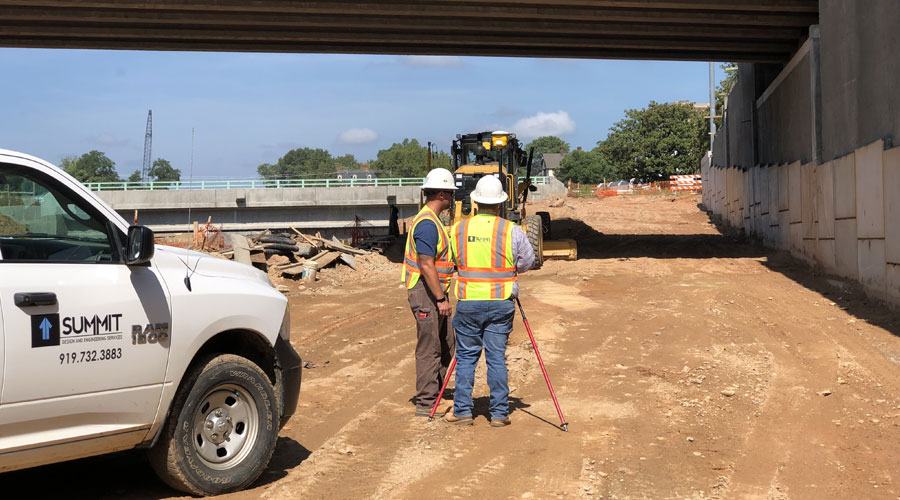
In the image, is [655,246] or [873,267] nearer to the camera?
[873,267]

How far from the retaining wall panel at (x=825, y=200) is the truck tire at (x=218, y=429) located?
14.3m

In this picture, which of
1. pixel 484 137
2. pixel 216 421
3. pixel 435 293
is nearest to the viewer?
pixel 216 421

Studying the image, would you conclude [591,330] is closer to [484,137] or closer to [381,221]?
[484,137]

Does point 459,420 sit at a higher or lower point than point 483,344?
lower

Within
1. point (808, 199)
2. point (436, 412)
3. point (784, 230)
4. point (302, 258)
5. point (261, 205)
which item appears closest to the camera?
point (436, 412)

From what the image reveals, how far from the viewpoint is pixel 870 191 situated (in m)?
14.0

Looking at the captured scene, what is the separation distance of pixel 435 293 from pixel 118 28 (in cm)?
1902

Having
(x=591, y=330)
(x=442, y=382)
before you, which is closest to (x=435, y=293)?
(x=442, y=382)

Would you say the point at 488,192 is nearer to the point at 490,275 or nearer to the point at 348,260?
the point at 490,275

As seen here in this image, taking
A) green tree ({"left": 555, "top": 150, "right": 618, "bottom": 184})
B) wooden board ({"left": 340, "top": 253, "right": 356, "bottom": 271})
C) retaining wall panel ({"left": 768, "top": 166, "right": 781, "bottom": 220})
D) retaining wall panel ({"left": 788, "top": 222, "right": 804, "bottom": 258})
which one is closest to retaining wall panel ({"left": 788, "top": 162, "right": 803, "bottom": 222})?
retaining wall panel ({"left": 788, "top": 222, "right": 804, "bottom": 258})

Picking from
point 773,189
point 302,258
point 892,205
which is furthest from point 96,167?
point 892,205

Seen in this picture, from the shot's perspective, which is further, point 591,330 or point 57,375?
point 591,330

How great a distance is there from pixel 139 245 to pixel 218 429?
4.46ft

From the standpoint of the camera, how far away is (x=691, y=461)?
6.06 m
